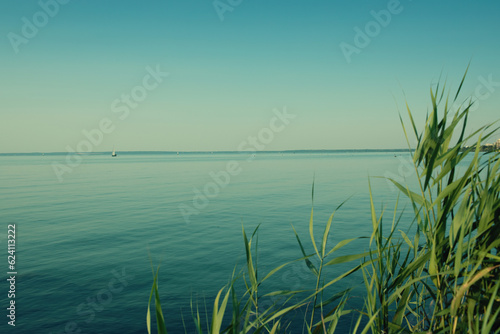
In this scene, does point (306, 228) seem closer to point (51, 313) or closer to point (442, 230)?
point (51, 313)

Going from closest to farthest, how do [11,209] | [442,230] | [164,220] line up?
1. [442,230]
2. [164,220]
3. [11,209]

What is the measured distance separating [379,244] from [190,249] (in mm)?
10183

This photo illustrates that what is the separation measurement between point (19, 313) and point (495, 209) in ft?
30.0

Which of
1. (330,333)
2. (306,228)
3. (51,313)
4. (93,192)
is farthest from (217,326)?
(93,192)

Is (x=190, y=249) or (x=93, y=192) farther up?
(x=93, y=192)

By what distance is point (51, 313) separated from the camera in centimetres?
758

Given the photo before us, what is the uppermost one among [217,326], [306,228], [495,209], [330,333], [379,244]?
[495,209]

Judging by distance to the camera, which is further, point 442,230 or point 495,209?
point 442,230

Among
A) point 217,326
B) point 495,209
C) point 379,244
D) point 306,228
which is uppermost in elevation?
point 495,209

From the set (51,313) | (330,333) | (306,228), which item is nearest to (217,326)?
(330,333)

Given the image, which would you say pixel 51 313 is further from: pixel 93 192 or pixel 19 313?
pixel 93 192

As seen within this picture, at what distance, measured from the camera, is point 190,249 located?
12367 mm

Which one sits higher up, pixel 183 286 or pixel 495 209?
pixel 495 209

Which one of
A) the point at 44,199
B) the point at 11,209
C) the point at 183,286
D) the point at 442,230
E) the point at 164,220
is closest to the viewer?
the point at 442,230
